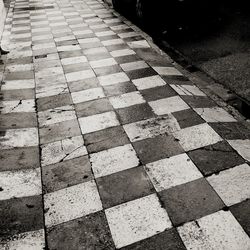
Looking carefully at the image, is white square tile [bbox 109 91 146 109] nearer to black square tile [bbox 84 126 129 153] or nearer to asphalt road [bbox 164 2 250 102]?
black square tile [bbox 84 126 129 153]

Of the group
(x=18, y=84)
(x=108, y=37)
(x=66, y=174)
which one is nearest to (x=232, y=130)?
(x=66, y=174)

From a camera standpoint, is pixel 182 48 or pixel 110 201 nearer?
pixel 110 201

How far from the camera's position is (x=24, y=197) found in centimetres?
237

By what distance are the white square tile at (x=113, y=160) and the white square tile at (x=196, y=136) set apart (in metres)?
0.53

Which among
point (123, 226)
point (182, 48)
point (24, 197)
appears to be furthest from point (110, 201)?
point (182, 48)

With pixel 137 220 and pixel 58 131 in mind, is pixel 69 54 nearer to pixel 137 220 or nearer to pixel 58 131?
pixel 58 131

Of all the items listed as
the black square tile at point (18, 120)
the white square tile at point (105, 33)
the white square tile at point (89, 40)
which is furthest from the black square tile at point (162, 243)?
the white square tile at point (105, 33)

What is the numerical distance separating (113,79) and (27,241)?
9.10 feet

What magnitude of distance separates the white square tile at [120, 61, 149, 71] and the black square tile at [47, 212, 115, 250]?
115 inches

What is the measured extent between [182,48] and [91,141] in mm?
3132

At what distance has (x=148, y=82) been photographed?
4.11m

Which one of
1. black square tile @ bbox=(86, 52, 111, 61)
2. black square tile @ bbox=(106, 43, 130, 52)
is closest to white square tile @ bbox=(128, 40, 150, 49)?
black square tile @ bbox=(106, 43, 130, 52)

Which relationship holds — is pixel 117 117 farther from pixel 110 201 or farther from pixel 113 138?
pixel 110 201

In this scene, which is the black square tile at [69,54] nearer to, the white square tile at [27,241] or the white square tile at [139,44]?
the white square tile at [139,44]
